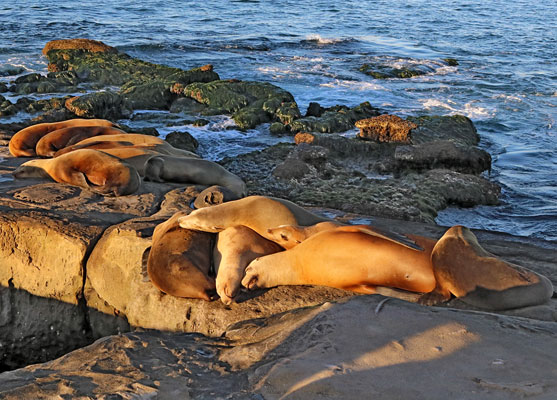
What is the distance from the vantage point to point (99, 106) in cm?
1276

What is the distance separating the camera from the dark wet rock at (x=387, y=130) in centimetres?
1081

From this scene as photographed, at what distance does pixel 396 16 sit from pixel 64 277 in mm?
27611

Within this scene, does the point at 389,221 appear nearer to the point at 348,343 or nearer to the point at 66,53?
the point at 348,343

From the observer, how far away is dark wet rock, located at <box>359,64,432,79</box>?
18453 millimetres

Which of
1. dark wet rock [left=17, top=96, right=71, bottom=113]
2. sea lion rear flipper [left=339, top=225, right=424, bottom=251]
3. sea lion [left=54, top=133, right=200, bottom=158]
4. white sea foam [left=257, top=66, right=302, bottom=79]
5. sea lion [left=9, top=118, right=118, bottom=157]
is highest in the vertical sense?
sea lion rear flipper [left=339, top=225, right=424, bottom=251]

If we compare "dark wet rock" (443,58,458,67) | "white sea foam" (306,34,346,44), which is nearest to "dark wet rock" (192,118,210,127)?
"dark wet rock" (443,58,458,67)

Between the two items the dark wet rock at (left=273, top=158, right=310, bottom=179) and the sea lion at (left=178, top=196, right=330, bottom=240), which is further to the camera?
the dark wet rock at (left=273, top=158, right=310, bottom=179)

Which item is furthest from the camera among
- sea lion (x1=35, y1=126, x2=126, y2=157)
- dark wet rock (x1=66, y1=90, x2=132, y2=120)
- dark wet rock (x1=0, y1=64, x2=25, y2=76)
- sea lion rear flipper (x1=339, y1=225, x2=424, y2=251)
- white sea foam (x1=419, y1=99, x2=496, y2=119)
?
dark wet rock (x1=0, y1=64, x2=25, y2=76)

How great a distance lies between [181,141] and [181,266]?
20.8 feet

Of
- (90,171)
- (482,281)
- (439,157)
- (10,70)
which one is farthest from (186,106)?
(482,281)

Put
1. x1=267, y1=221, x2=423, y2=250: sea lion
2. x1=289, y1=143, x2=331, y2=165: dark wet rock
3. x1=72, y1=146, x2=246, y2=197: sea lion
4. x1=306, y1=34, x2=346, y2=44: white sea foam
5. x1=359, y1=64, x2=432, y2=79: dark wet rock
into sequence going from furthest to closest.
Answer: x1=306, y1=34, x2=346, y2=44: white sea foam < x1=359, y1=64, x2=432, y2=79: dark wet rock < x1=289, y1=143, x2=331, y2=165: dark wet rock < x1=72, y1=146, x2=246, y2=197: sea lion < x1=267, y1=221, x2=423, y2=250: sea lion

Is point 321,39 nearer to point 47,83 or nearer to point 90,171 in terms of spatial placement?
point 47,83

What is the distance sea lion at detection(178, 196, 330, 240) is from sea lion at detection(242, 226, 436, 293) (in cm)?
32

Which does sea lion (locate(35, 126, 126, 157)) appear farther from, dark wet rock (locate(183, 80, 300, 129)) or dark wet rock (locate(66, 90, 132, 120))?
dark wet rock (locate(183, 80, 300, 129))
